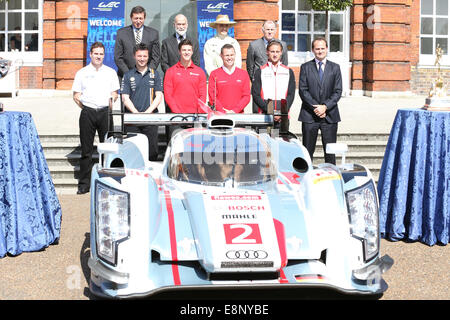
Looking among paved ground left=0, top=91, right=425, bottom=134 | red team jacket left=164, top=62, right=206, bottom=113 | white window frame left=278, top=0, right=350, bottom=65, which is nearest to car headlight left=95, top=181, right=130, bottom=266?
red team jacket left=164, top=62, right=206, bottom=113

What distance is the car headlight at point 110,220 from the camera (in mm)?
3912

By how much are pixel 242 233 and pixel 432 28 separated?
663 inches

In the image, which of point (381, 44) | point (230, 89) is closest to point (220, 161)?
point (230, 89)

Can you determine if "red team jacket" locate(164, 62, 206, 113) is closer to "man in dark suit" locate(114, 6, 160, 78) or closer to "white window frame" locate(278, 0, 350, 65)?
"man in dark suit" locate(114, 6, 160, 78)

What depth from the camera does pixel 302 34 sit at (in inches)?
731

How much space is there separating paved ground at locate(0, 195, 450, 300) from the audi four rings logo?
24 cm

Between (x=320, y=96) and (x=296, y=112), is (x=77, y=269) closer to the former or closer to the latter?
(x=320, y=96)

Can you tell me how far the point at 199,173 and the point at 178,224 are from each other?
0.72m

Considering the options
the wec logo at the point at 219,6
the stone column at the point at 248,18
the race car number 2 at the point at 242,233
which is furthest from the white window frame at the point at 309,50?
the race car number 2 at the point at 242,233

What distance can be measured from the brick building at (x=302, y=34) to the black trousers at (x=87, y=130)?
946 centimetres

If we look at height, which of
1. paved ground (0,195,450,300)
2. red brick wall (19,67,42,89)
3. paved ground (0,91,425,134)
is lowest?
paved ground (0,195,450,300)

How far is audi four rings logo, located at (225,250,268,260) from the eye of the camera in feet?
12.0

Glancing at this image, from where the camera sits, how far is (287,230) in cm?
401

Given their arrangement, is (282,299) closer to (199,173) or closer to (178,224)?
(178,224)
